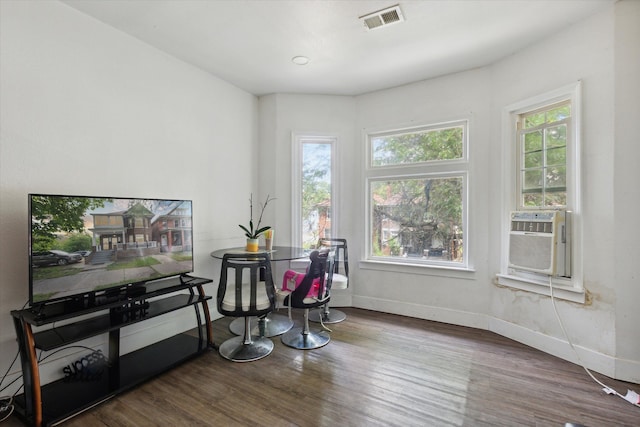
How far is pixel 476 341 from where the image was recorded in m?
2.94

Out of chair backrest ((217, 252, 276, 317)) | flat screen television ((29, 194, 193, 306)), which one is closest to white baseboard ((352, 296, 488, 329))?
chair backrest ((217, 252, 276, 317))

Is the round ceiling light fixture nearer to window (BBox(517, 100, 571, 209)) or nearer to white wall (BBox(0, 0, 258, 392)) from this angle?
white wall (BBox(0, 0, 258, 392))

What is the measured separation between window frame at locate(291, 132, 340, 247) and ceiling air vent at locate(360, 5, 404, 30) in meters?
1.63

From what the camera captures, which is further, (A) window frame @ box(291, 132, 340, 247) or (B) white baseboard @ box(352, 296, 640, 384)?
(A) window frame @ box(291, 132, 340, 247)

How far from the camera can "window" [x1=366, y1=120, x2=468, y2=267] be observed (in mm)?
3475

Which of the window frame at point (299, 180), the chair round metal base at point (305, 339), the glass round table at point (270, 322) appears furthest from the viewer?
the window frame at point (299, 180)

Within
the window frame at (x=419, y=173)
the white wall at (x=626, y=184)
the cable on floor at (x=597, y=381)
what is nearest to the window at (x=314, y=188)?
the window frame at (x=419, y=173)

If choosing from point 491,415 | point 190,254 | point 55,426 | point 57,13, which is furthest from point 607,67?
point 55,426

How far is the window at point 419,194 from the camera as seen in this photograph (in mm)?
3475

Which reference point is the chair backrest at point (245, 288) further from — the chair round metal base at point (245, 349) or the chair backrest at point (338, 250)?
the chair backrest at point (338, 250)

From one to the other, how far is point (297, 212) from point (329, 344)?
179 cm

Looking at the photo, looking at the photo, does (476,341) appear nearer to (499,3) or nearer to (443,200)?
(443,200)

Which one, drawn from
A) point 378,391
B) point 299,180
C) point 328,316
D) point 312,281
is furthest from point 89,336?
point 299,180

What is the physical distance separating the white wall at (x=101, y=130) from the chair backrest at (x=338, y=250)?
119 centimetres
